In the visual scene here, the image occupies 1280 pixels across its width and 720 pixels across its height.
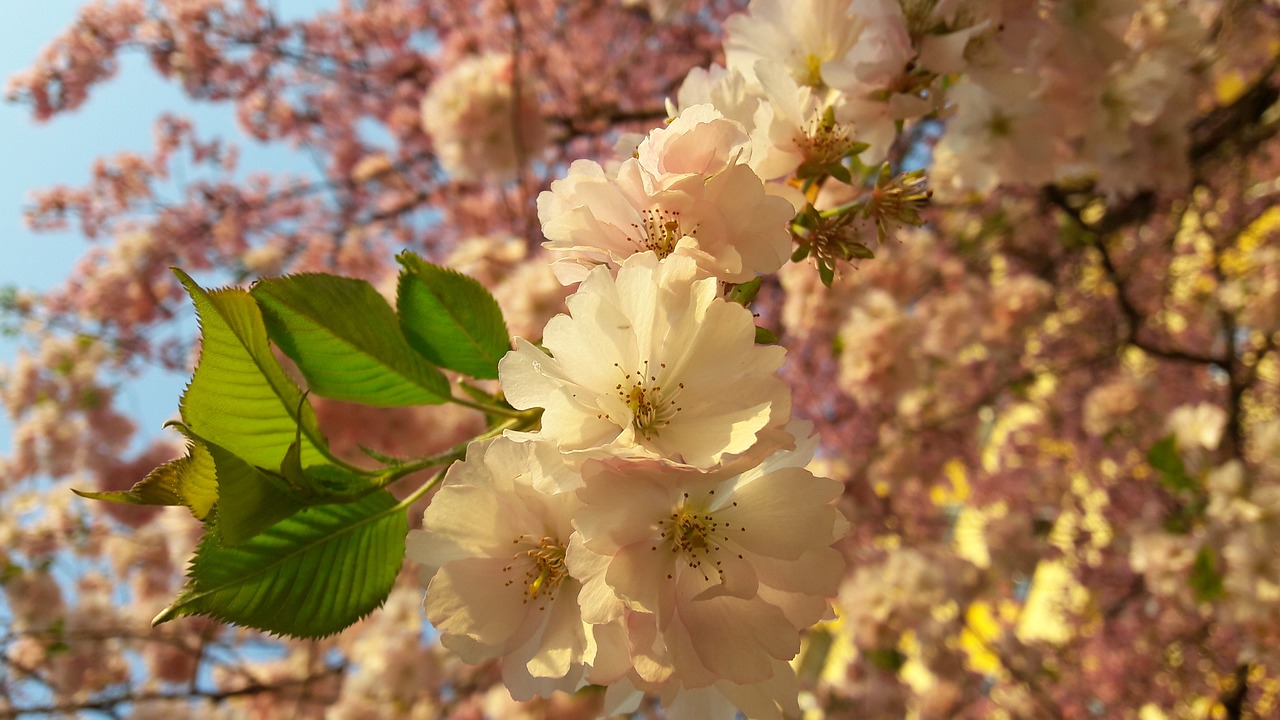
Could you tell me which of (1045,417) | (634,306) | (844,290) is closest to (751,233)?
(634,306)

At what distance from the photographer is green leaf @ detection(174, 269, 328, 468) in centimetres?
56

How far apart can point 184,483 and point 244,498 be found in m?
0.05

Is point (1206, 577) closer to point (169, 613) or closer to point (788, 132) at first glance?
point (788, 132)

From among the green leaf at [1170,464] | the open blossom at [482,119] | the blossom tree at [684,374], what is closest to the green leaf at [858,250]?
the blossom tree at [684,374]

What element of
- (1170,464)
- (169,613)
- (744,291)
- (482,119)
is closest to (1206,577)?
(1170,464)

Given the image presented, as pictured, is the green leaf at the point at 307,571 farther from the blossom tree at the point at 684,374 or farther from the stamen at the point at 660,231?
the stamen at the point at 660,231

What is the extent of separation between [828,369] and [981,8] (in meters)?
3.44

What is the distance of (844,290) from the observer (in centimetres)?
292

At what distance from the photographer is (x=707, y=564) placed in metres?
0.58

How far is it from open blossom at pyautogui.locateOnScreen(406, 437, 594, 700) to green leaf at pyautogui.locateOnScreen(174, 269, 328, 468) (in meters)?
0.15

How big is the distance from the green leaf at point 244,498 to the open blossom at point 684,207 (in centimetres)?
30

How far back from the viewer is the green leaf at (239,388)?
56 cm

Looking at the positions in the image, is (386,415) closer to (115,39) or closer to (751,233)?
(751,233)

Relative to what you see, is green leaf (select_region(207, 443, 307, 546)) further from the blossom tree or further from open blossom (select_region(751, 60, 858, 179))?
open blossom (select_region(751, 60, 858, 179))
